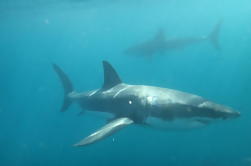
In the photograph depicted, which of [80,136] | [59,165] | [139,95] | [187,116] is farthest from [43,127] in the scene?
[187,116]

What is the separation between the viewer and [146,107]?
340 inches

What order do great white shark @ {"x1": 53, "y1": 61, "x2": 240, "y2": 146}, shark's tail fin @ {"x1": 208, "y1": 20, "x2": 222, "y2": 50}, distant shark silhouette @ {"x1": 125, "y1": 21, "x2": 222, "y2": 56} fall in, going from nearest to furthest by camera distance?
great white shark @ {"x1": 53, "y1": 61, "x2": 240, "y2": 146} < distant shark silhouette @ {"x1": 125, "y1": 21, "x2": 222, "y2": 56} < shark's tail fin @ {"x1": 208, "y1": 20, "x2": 222, "y2": 50}

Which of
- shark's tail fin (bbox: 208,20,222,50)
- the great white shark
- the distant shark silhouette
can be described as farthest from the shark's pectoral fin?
shark's tail fin (bbox: 208,20,222,50)

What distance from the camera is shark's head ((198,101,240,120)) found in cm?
712

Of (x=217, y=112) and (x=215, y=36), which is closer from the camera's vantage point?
(x=217, y=112)

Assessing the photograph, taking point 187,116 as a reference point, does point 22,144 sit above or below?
below

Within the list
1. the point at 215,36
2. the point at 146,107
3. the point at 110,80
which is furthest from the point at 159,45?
the point at 146,107

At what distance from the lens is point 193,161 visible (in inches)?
606

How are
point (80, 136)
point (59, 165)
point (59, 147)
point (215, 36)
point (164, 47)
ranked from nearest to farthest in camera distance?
point (59, 165), point (59, 147), point (80, 136), point (164, 47), point (215, 36)

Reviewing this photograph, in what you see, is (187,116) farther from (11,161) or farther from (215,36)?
(215,36)

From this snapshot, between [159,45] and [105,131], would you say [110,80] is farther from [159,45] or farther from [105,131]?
[159,45]

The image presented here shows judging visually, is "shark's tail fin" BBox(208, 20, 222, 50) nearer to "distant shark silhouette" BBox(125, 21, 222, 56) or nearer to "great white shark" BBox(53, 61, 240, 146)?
"distant shark silhouette" BBox(125, 21, 222, 56)

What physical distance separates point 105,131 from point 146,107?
4.73 feet

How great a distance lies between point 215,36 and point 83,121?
597 inches
